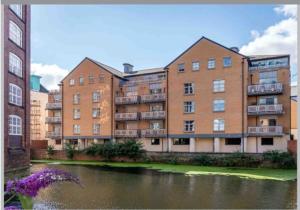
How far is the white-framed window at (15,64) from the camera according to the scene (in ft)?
21.2

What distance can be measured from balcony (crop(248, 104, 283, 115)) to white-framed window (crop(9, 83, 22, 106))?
8325mm

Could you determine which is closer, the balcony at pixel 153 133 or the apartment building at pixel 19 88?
the apartment building at pixel 19 88

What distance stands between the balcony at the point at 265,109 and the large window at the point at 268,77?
1.08 m

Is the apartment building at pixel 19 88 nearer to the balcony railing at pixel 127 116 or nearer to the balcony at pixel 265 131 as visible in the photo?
the balcony railing at pixel 127 116

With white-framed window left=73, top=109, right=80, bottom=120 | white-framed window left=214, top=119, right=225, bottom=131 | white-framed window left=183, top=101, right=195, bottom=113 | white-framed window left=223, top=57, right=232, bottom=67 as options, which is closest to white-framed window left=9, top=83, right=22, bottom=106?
white-framed window left=183, top=101, right=195, bottom=113

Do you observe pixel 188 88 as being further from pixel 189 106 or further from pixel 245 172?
pixel 245 172

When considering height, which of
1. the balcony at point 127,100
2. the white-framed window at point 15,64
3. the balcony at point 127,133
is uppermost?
the white-framed window at point 15,64

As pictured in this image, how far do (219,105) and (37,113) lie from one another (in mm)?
9218

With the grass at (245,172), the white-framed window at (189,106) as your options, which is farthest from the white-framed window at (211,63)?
the grass at (245,172)

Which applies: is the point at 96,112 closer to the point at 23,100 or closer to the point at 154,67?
the point at 154,67

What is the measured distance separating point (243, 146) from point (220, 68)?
326 cm

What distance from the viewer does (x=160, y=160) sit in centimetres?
1208

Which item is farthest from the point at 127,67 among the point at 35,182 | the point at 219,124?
the point at 35,182

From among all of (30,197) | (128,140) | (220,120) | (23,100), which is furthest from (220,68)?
(30,197)
